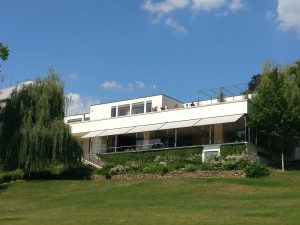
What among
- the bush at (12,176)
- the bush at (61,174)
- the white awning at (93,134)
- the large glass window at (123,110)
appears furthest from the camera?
the large glass window at (123,110)

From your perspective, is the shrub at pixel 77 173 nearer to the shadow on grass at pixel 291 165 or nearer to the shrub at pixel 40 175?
the shrub at pixel 40 175

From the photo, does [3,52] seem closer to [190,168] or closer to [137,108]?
[190,168]

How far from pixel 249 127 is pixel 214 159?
Answer: 476 centimetres

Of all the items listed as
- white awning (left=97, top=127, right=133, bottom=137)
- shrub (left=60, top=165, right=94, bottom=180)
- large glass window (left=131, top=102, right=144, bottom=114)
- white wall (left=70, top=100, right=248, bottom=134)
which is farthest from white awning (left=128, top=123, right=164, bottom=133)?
shrub (left=60, top=165, right=94, bottom=180)

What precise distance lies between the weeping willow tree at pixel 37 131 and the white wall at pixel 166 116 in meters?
9.80

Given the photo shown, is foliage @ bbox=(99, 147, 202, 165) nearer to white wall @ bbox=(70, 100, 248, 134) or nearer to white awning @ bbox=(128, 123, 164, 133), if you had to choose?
white awning @ bbox=(128, 123, 164, 133)

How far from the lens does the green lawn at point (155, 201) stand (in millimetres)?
20594

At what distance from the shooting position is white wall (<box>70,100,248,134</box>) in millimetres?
46947

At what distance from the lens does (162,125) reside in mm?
50562

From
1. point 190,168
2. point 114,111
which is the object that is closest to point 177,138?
point 190,168

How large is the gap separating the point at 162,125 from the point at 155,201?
21909 millimetres

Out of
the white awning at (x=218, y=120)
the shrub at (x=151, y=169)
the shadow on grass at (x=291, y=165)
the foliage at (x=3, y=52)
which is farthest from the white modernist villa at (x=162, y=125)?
the foliage at (x=3, y=52)

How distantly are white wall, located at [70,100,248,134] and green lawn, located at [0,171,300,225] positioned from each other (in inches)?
320

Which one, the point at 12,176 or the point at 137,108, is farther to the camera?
the point at 137,108
